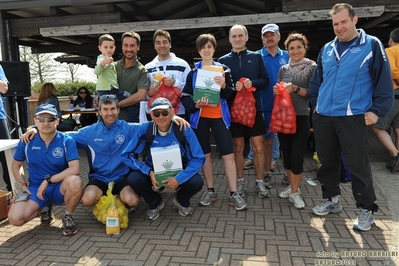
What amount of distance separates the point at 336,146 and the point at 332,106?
0.47 metres

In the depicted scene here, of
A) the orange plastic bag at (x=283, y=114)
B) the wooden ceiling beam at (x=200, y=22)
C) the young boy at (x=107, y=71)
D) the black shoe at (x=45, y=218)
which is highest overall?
the wooden ceiling beam at (x=200, y=22)

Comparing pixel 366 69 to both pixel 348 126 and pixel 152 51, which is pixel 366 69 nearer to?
pixel 348 126

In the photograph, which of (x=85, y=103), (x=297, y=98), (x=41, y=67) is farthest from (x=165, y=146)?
(x=41, y=67)

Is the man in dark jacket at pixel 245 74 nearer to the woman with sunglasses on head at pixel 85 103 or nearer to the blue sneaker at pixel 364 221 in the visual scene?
the blue sneaker at pixel 364 221

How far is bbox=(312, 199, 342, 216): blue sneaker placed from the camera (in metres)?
3.54

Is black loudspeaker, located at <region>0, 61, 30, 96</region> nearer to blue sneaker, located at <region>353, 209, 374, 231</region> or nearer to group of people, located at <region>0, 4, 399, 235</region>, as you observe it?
group of people, located at <region>0, 4, 399, 235</region>

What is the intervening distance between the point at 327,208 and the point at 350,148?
2.86ft

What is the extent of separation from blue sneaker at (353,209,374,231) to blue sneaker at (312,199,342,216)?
0.39 m

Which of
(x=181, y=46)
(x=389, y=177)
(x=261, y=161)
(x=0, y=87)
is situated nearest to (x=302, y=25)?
(x=181, y=46)

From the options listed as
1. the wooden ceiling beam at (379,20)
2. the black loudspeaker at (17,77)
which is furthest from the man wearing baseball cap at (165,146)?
the wooden ceiling beam at (379,20)

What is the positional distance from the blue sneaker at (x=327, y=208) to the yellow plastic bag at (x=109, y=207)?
2.03m

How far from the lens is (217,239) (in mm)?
3078

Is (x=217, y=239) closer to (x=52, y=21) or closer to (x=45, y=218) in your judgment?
(x=45, y=218)

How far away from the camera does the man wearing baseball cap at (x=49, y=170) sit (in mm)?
3268
